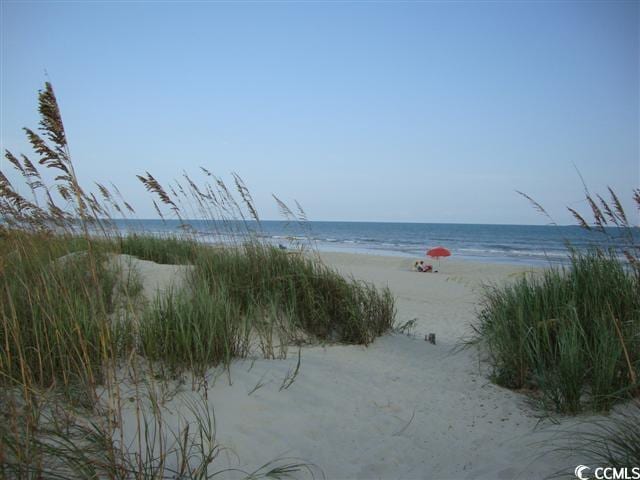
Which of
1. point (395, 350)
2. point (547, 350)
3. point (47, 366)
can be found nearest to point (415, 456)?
point (547, 350)

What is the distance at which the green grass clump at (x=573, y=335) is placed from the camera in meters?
2.92

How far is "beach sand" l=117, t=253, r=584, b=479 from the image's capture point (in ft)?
8.43

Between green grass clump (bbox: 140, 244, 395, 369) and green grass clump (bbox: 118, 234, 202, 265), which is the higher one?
green grass clump (bbox: 118, 234, 202, 265)

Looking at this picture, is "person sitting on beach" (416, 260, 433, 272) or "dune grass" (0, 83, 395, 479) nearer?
"dune grass" (0, 83, 395, 479)

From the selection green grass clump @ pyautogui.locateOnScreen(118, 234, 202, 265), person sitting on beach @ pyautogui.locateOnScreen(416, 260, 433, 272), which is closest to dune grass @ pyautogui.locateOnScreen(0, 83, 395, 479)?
green grass clump @ pyautogui.locateOnScreen(118, 234, 202, 265)

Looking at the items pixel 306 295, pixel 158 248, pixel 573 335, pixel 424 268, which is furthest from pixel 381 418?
pixel 424 268

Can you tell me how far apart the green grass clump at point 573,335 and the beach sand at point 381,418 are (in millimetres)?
222

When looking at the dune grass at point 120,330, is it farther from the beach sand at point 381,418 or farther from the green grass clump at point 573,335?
the green grass clump at point 573,335

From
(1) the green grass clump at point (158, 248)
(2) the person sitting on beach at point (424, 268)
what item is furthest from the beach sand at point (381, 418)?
(2) the person sitting on beach at point (424, 268)

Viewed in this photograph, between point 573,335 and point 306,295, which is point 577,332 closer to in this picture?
point 573,335

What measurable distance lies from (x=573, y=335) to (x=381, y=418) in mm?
1609

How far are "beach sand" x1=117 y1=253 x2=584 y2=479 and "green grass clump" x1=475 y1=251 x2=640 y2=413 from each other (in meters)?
0.22

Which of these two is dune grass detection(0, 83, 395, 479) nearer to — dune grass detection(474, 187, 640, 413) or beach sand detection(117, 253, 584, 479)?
beach sand detection(117, 253, 584, 479)

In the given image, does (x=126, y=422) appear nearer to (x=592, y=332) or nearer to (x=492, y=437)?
(x=492, y=437)
